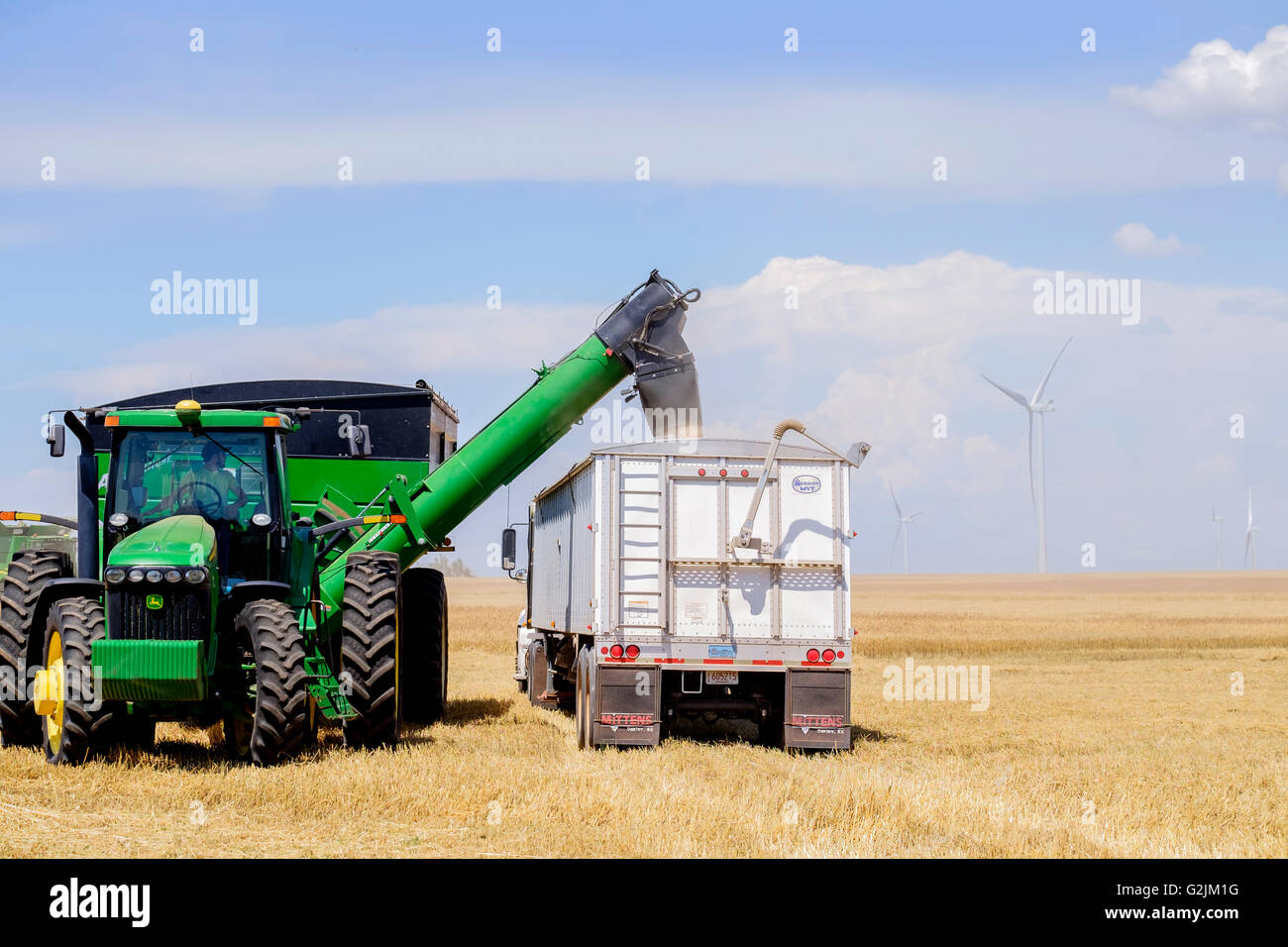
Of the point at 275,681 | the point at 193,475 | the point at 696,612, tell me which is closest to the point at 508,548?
the point at 696,612

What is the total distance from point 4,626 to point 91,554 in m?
1.05

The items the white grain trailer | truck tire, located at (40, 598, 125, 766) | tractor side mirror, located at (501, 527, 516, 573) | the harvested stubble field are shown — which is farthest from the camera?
tractor side mirror, located at (501, 527, 516, 573)

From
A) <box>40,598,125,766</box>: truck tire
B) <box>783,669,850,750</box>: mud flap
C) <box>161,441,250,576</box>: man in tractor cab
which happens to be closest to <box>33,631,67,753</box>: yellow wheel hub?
<box>40,598,125,766</box>: truck tire

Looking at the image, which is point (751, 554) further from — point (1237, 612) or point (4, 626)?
point (1237, 612)

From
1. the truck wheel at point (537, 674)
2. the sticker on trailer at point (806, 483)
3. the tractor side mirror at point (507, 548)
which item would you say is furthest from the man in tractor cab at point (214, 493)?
the tractor side mirror at point (507, 548)

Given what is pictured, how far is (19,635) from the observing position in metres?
12.7

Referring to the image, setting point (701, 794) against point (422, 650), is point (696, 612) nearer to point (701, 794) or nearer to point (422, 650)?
point (422, 650)

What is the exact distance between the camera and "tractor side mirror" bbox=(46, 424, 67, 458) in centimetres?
1210

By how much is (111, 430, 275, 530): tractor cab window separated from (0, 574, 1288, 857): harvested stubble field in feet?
7.45

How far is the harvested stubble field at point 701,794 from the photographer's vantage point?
29.2 feet

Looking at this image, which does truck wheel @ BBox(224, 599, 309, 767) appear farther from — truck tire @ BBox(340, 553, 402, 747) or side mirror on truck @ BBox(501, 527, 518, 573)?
side mirror on truck @ BBox(501, 527, 518, 573)

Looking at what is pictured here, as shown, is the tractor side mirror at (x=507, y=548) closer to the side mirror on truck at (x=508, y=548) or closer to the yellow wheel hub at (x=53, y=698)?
the side mirror on truck at (x=508, y=548)
